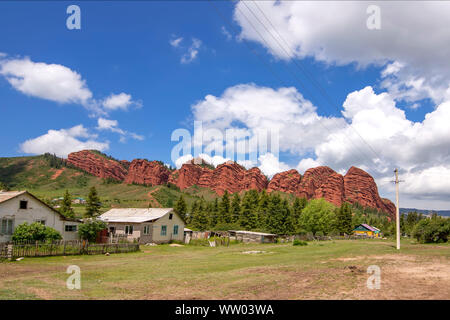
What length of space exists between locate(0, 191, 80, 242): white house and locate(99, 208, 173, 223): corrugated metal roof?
998 centimetres

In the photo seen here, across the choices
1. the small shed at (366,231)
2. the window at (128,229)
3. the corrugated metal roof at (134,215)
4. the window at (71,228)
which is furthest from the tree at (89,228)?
the small shed at (366,231)

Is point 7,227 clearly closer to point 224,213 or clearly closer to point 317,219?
point 224,213

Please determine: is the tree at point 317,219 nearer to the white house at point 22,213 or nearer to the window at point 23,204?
the white house at point 22,213

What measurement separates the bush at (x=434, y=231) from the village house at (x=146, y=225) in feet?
Answer: 119

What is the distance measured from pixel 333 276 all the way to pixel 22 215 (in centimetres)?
3107

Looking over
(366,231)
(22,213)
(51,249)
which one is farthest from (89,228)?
(366,231)

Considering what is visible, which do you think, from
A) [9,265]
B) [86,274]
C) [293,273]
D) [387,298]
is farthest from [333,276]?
[9,265]

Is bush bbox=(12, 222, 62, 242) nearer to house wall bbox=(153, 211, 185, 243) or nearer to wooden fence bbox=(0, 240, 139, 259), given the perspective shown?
wooden fence bbox=(0, 240, 139, 259)

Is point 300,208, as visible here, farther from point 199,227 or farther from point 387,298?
point 387,298

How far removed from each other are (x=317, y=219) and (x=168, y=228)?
56.8 metres

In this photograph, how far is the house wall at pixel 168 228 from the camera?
47875mm

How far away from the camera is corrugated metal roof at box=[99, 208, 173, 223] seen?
47875mm

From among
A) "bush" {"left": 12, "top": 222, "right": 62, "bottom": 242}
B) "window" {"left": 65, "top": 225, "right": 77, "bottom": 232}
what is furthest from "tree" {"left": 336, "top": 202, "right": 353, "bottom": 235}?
"bush" {"left": 12, "top": 222, "right": 62, "bottom": 242}
